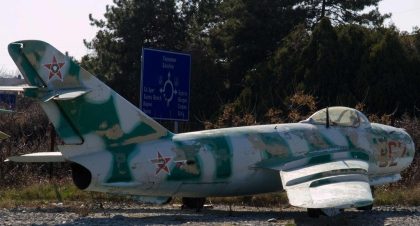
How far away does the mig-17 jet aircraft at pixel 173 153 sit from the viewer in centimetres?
1473

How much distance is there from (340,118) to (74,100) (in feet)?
20.7

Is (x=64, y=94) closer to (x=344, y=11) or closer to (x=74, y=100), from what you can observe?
(x=74, y=100)

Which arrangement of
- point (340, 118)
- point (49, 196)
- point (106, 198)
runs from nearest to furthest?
1. point (340, 118)
2. point (106, 198)
3. point (49, 196)

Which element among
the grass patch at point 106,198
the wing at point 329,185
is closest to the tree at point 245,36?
the grass patch at point 106,198

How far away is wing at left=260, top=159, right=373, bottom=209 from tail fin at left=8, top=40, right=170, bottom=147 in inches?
117

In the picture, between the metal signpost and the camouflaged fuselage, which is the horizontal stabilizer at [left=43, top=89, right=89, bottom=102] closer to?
the camouflaged fuselage

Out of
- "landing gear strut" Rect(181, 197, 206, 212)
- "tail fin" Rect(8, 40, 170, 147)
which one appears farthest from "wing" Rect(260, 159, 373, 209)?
"tail fin" Rect(8, 40, 170, 147)

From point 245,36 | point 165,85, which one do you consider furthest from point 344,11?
point 165,85

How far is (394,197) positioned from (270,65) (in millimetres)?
19241

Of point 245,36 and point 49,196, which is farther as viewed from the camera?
point 245,36

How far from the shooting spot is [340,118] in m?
18.2

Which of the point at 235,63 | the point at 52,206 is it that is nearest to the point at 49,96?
the point at 52,206

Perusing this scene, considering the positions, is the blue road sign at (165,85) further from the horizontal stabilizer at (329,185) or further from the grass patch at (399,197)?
the horizontal stabilizer at (329,185)

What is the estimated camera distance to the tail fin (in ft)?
48.3
